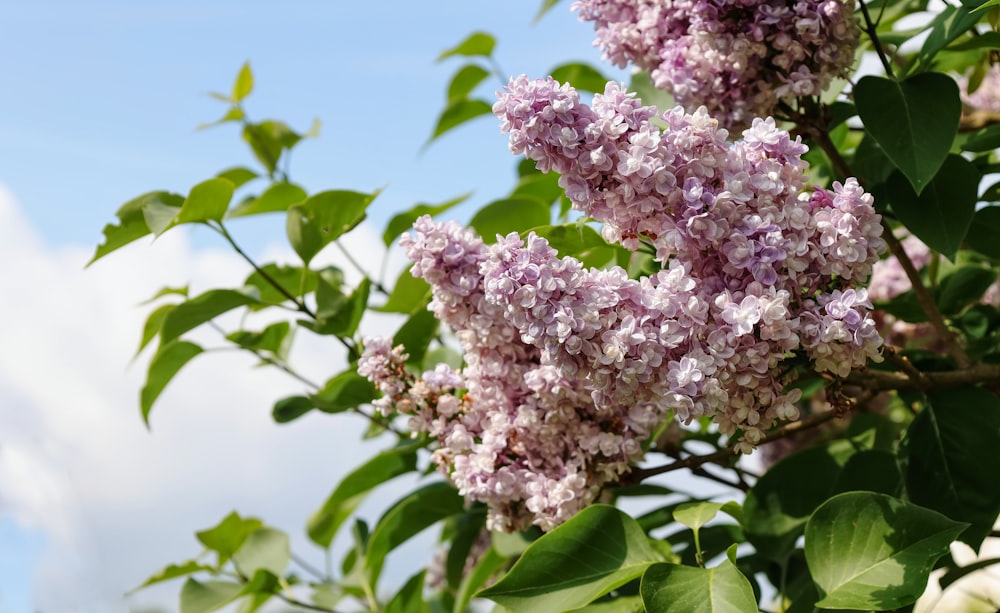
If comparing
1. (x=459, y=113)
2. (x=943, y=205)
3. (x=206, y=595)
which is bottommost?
(x=206, y=595)

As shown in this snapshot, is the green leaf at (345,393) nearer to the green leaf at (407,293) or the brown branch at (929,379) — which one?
the green leaf at (407,293)

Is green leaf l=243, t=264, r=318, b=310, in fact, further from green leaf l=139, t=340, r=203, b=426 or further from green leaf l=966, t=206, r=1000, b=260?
green leaf l=966, t=206, r=1000, b=260

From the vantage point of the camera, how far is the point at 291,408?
162cm

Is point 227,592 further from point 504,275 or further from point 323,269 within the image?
point 504,275

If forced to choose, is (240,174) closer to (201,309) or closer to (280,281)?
(280,281)

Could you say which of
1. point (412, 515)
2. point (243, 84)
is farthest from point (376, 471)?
point (243, 84)

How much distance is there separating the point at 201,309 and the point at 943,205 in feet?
3.07

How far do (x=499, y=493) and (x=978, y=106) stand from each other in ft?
5.67

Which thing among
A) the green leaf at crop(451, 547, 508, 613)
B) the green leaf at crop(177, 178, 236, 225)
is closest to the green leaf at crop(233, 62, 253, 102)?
the green leaf at crop(177, 178, 236, 225)

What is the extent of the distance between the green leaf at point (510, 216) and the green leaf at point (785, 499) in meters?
0.46

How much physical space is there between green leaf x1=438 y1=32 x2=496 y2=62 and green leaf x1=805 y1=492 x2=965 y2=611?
1.30 metres

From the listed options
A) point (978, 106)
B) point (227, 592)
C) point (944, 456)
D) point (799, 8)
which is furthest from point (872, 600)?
point (978, 106)

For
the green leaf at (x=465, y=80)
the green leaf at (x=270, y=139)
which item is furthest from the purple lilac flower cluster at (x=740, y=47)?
the green leaf at (x=270, y=139)

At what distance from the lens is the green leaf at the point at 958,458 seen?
1319mm
